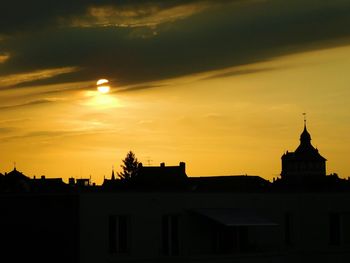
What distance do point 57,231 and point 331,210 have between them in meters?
14.4

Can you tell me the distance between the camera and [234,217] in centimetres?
3900

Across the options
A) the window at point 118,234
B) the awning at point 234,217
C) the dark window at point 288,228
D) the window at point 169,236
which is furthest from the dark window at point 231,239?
the window at point 118,234

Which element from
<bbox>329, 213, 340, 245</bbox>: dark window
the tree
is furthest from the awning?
the tree

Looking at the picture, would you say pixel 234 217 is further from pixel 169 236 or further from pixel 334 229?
pixel 334 229

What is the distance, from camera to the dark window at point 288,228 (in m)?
42.3

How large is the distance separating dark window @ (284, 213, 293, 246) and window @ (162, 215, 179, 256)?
21.3ft

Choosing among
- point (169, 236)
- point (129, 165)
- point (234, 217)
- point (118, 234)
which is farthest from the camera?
point (129, 165)

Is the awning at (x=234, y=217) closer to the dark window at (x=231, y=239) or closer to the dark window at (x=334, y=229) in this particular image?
the dark window at (x=231, y=239)

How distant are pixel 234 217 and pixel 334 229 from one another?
714 centimetres

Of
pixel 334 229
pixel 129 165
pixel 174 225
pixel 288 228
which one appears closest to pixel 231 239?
pixel 174 225

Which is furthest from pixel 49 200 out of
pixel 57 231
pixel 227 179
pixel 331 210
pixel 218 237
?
pixel 227 179

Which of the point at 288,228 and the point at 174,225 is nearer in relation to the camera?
the point at 174,225

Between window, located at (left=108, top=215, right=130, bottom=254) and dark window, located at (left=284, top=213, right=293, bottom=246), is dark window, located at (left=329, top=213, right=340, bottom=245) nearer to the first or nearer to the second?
dark window, located at (left=284, top=213, right=293, bottom=246)

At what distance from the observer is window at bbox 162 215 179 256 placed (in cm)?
3797
